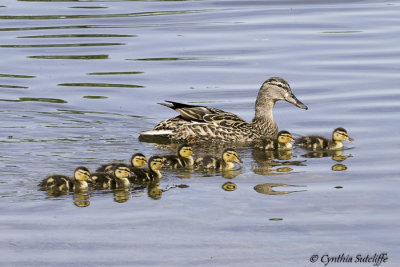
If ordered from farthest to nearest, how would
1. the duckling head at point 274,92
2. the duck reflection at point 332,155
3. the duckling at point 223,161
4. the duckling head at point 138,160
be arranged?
the duckling head at point 274,92, the duck reflection at point 332,155, the duckling at point 223,161, the duckling head at point 138,160

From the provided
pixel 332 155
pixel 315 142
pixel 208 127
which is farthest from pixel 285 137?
pixel 208 127

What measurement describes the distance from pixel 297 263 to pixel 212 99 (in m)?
6.36

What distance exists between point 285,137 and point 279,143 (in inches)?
6.9

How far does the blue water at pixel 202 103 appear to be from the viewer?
754 cm

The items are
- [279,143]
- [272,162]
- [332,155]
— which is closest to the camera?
[272,162]

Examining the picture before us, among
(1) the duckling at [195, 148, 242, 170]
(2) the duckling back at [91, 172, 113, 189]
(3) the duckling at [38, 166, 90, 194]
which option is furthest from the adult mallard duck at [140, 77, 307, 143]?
(3) the duckling at [38, 166, 90, 194]

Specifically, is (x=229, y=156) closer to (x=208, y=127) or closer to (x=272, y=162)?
(x=272, y=162)

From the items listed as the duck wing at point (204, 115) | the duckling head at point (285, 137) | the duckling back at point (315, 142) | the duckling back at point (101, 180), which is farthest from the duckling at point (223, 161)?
the duck wing at point (204, 115)

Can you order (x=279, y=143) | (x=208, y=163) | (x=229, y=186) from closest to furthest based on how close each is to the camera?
1. (x=229, y=186)
2. (x=208, y=163)
3. (x=279, y=143)

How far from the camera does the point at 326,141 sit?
1081 cm

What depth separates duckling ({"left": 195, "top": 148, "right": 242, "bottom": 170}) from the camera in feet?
32.4

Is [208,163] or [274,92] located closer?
[208,163]

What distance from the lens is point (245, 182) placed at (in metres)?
9.38

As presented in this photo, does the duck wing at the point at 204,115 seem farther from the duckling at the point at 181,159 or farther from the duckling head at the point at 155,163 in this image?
the duckling head at the point at 155,163
